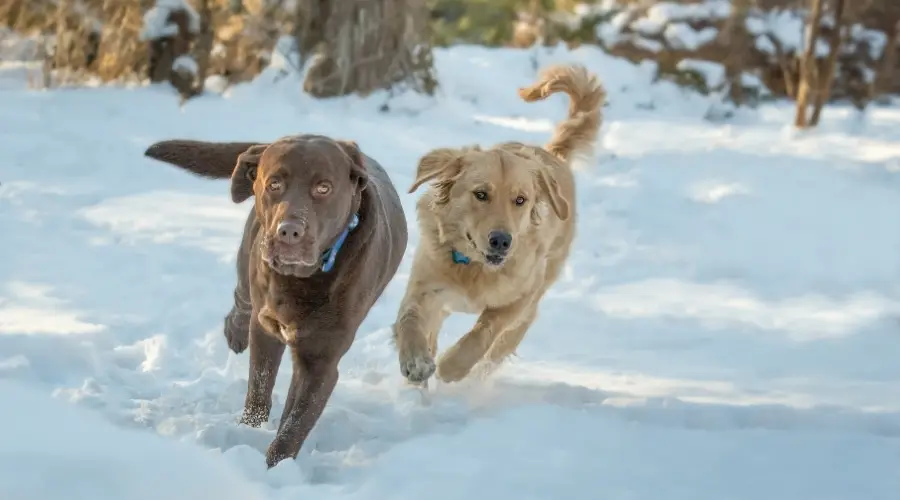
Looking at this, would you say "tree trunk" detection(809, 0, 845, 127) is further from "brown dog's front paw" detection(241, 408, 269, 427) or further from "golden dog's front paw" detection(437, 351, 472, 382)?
"brown dog's front paw" detection(241, 408, 269, 427)

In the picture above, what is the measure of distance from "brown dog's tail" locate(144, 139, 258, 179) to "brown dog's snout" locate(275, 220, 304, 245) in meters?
1.07

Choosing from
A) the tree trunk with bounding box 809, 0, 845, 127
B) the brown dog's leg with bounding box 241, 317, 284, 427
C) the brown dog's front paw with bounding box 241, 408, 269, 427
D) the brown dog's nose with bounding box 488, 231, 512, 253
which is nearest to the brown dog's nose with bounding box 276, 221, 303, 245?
the brown dog's leg with bounding box 241, 317, 284, 427

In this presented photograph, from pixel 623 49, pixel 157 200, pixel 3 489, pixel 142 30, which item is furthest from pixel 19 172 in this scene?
pixel 623 49

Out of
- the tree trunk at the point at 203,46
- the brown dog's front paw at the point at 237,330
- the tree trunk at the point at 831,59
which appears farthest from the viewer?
the tree trunk at the point at 831,59

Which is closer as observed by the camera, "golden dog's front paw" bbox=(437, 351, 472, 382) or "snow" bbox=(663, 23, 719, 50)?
"golden dog's front paw" bbox=(437, 351, 472, 382)

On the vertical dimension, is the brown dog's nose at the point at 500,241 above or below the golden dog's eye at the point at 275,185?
below

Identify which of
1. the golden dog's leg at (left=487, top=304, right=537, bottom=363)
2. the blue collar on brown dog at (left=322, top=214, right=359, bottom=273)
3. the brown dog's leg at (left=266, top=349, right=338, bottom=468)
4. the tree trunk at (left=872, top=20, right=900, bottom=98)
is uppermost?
the blue collar on brown dog at (left=322, top=214, right=359, bottom=273)

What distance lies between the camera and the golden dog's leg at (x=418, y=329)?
4340 millimetres

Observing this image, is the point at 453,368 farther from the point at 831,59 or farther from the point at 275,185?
the point at 831,59

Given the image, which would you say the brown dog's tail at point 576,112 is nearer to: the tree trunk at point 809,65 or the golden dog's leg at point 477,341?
the golden dog's leg at point 477,341

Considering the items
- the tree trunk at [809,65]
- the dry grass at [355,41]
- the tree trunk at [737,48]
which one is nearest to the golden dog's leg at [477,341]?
the dry grass at [355,41]

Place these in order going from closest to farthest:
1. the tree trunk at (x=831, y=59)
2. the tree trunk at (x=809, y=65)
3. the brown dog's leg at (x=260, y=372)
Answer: the brown dog's leg at (x=260, y=372), the tree trunk at (x=809, y=65), the tree trunk at (x=831, y=59)

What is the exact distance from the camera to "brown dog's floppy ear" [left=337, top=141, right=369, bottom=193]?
356 centimetres

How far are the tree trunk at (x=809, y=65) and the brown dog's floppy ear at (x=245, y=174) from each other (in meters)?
12.2
